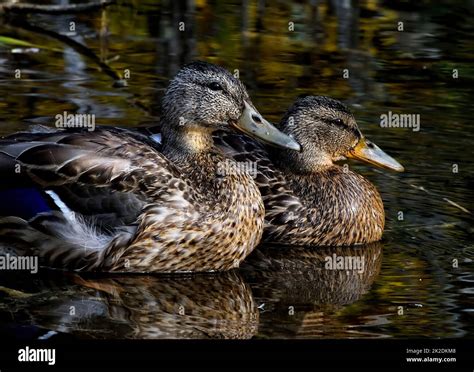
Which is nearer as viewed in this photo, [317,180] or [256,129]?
[256,129]

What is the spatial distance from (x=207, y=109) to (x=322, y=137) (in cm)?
127

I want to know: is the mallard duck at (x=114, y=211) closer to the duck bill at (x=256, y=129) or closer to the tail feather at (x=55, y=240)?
the tail feather at (x=55, y=240)

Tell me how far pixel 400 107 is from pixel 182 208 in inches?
158

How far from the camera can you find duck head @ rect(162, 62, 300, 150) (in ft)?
31.8

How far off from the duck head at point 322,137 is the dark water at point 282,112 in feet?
1.61

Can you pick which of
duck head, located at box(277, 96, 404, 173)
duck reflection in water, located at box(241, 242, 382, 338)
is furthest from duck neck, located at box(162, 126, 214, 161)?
duck head, located at box(277, 96, 404, 173)

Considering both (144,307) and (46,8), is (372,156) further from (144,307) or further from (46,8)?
(46,8)

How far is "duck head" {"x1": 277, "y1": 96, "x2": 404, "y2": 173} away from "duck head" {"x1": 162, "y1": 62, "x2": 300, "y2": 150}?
30.2 inches

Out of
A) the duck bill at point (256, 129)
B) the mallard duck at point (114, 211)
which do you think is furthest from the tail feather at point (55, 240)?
the duck bill at point (256, 129)

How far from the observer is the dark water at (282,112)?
859 centimetres

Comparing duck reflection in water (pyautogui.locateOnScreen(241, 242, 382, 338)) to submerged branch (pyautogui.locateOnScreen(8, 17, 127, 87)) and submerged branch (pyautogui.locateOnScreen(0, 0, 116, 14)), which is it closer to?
submerged branch (pyautogui.locateOnScreen(8, 17, 127, 87))

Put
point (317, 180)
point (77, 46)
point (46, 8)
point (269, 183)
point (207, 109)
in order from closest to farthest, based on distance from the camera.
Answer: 1. point (207, 109)
2. point (269, 183)
3. point (317, 180)
4. point (77, 46)
5. point (46, 8)

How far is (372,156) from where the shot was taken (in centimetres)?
1075

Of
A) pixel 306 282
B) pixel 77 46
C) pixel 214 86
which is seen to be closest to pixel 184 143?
pixel 214 86
